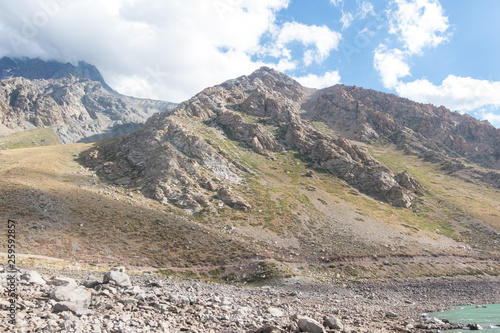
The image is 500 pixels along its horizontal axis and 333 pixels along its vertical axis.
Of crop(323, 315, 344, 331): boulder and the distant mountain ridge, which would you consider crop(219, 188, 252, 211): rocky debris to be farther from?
crop(323, 315, 344, 331): boulder

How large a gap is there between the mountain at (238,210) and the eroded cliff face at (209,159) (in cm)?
59

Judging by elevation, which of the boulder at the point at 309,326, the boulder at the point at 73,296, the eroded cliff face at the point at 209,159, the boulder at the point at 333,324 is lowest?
the boulder at the point at 333,324

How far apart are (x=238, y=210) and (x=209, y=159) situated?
2995cm

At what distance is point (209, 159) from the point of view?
95.8 meters

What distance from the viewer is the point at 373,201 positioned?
10306 centimetres

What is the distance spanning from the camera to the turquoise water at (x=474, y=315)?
1113 inches

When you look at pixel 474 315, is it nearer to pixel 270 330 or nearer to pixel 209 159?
pixel 270 330

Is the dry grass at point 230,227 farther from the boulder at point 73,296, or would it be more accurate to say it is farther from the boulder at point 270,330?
the boulder at point 270,330

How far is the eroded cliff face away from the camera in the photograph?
77.7 metres

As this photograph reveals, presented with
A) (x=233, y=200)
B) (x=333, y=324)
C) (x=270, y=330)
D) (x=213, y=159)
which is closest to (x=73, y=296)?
(x=270, y=330)

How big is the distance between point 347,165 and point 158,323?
410 feet

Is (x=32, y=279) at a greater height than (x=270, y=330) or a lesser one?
greater

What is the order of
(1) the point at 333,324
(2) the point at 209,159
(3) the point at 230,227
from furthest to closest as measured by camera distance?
(2) the point at 209,159
(3) the point at 230,227
(1) the point at 333,324

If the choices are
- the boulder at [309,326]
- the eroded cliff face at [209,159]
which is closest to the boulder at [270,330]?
the boulder at [309,326]
